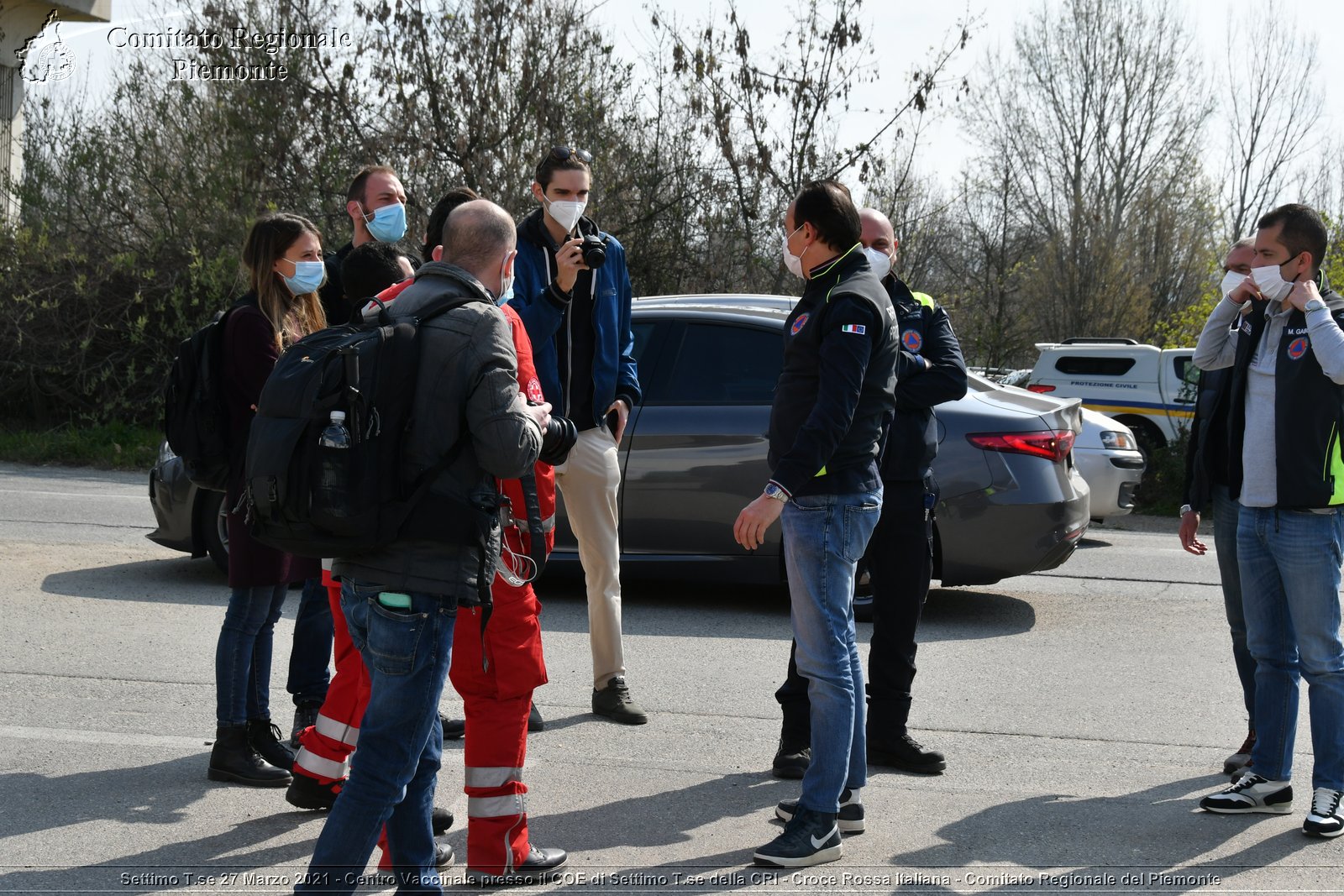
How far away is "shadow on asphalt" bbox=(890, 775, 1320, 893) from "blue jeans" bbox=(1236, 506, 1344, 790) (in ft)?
0.81

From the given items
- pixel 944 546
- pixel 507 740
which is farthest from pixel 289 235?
pixel 944 546

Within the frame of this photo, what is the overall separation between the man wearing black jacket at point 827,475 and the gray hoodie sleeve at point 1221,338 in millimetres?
1406

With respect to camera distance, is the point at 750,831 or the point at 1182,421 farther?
Result: the point at 1182,421

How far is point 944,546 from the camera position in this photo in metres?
7.29

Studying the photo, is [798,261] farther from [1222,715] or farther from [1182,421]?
[1182,421]

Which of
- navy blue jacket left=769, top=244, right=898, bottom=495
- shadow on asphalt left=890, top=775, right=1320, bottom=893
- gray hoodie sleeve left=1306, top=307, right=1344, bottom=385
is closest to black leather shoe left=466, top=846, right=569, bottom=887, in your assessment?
shadow on asphalt left=890, top=775, right=1320, bottom=893

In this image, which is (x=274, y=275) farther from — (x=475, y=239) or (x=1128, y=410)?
(x=1128, y=410)

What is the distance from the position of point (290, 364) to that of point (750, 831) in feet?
6.91

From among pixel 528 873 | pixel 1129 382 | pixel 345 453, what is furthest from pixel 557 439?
pixel 1129 382

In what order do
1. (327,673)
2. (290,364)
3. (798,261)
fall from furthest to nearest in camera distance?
(327,673) < (798,261) < (290,364)

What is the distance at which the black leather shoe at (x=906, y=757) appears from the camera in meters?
4.80

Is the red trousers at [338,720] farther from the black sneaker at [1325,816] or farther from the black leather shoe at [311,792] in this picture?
the black sneaker at [1325,816]

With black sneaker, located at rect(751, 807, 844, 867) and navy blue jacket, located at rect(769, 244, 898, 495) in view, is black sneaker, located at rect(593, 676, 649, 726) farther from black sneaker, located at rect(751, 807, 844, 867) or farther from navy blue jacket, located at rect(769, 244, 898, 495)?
navy blue jacket, located at rect(769, 244, 898, 495)

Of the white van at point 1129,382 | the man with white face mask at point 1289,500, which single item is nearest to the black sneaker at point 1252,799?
the man with white face mask at point 1289,500
